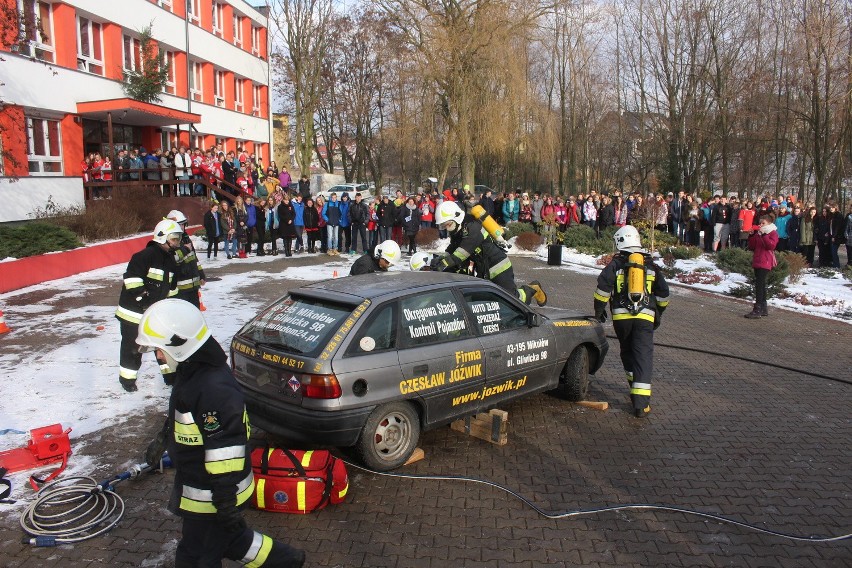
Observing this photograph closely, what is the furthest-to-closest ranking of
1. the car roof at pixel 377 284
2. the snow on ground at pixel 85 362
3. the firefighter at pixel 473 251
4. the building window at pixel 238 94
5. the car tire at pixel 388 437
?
the building window at pixel 238 94
the firefighter at pixel 473 251
the snow on ground at pixel 85 362
the car roof at pixel 377 284
the car tire at pixel 388 437

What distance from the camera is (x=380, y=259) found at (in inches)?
303

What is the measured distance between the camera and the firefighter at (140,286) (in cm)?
688

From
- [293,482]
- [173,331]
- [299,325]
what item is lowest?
[293,482]

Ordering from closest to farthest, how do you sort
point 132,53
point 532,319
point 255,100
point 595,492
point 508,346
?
point 595,492 → point 508,346 → point 532,319 → point 132,53 → point 255,100

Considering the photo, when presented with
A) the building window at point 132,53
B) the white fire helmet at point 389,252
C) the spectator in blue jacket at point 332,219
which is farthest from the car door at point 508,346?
the building window at point 132,53

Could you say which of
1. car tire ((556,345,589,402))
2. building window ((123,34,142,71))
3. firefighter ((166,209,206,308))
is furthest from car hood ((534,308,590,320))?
building window ((123,34,142,71))

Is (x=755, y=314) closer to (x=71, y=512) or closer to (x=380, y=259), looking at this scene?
(x=380, y=259)

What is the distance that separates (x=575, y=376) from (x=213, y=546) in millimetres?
4565

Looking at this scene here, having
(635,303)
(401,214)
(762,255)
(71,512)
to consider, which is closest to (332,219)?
(401,214)

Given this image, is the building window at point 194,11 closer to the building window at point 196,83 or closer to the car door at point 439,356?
the building window at point 196,83

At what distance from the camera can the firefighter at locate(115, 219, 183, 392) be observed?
688 centimetres

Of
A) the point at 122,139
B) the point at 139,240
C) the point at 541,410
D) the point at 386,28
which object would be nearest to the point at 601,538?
the point at 541,410

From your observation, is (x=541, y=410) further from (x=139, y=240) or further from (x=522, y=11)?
(x=522, y=11)

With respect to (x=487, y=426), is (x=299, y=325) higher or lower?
higher
